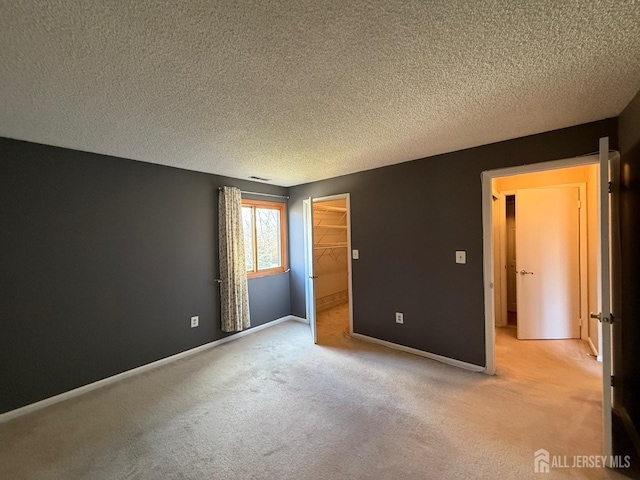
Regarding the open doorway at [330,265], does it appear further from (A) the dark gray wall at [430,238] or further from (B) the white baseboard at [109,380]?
(B) the white baseboard at [109,380]

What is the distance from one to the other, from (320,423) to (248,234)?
2.83m

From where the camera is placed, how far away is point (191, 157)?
2861mm

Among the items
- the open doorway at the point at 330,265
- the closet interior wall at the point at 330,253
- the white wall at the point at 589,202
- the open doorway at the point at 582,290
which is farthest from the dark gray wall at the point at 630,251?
the closet interior wall at the point at 330,253

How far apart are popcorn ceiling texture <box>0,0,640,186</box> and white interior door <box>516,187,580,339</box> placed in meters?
1.67

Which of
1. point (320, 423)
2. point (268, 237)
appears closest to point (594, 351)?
point (320, 423)

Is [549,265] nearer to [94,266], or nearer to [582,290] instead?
[582,290]

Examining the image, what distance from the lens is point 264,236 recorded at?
14.3 feet

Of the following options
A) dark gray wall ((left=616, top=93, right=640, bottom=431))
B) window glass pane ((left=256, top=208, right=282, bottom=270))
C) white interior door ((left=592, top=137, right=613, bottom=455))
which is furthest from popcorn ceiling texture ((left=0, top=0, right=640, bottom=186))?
window glass pane ((left=256, top=208, right=282, bottom=270))

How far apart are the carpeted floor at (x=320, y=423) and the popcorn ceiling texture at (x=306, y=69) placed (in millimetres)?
2294

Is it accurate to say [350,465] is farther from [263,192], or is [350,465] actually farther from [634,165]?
[263,192]

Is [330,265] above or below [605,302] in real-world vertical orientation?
below

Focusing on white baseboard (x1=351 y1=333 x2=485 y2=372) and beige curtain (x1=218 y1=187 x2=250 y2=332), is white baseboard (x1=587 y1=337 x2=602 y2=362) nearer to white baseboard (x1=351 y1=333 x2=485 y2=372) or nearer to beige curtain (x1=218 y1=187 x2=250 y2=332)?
white baseboard (x1=351 y1=333 x2=485 y2=372)

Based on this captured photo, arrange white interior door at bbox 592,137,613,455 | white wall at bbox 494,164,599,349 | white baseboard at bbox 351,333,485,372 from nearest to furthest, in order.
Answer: white interior door at bbox 592,137,613,455
white baseboard at bbox 351,333,485,372
white wall at bbox 494,164,599,349

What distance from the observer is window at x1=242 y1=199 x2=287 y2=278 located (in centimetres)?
413
